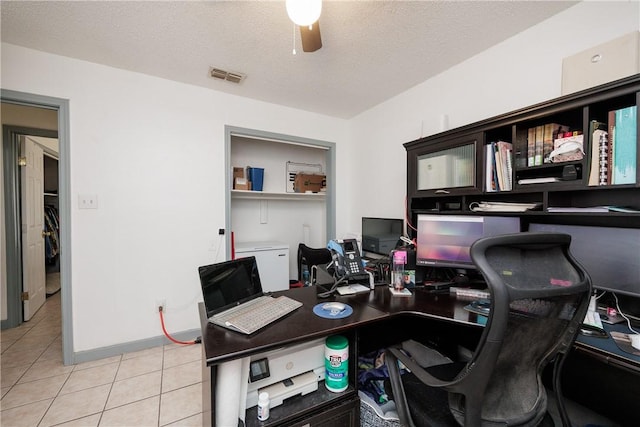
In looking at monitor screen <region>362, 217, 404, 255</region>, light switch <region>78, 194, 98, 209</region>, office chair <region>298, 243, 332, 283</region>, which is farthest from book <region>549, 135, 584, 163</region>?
light switch <region>78, 194, 98, 209</region>

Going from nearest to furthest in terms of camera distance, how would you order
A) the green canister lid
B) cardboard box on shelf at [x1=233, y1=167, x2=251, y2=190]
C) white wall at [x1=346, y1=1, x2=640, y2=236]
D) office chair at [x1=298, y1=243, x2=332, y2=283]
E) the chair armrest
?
the chair armrest → the green canister lid → white wall at [x1=346, y1=1, x2=640, y2=236] → cardboard box on shelf at [x1=233, y1=167, x2=251, y2=190] → office chair at [x1=298, y1=243, x2=332, y2=283]

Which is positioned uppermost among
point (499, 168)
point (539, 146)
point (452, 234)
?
point (539, 146)

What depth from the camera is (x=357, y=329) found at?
1.27 meters

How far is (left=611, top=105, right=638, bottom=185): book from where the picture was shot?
114cm

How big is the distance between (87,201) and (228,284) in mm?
1890

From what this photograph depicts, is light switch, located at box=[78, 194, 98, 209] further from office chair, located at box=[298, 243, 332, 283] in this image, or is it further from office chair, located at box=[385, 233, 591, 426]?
office chair, located at box=[385, 233, 591, 426]

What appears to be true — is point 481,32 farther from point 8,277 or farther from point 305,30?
point 8,277

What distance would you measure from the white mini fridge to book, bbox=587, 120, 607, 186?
9.46ft

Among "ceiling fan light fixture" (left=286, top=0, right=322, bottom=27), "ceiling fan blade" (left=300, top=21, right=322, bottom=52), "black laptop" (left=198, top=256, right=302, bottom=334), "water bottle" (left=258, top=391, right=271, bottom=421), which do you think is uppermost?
"ceiling fan blade" (left=300, top=21, right=322, bottom=52)

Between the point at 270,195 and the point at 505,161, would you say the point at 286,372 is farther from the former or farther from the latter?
the point at 270,195

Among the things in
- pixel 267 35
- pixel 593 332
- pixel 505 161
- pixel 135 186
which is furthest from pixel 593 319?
pixel 135 186

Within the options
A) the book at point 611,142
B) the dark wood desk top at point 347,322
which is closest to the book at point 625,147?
the book at point 611,142

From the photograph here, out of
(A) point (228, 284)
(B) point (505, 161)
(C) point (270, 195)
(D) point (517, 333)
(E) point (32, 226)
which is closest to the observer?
(D) point (517, 333)

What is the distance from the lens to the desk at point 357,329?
3.25 feet
